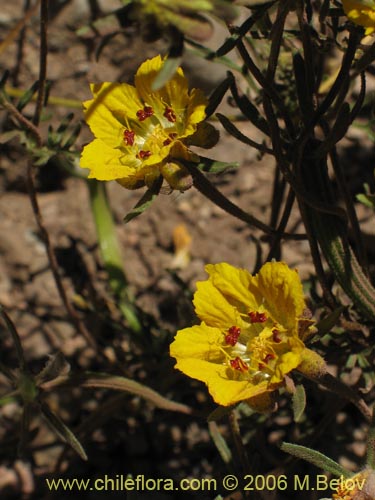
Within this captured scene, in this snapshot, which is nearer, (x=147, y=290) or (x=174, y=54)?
(x=174, y=54)

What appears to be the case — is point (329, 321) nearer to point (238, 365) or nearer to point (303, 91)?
point (238, 365)

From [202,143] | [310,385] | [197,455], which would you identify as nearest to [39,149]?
[202,143]

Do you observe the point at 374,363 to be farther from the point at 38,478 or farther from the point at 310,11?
the point at 38,478

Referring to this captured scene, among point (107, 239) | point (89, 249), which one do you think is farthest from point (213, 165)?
point (89, 249)

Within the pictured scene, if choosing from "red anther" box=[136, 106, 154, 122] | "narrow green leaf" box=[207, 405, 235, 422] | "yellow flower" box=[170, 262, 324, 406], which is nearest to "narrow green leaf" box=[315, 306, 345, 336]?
"yellow flower" box=[170, 262, 324, 406]

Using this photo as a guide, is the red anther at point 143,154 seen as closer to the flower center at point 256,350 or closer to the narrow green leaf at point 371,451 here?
the flower center at point 256,350
